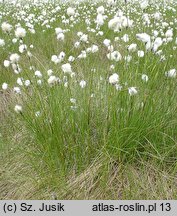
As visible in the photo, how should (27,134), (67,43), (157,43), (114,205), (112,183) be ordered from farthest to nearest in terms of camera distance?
(67,43), (27,134), (157,43), (112,183), (114,205)

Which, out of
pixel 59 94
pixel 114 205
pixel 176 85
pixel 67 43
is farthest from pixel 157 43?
pixel 67 43

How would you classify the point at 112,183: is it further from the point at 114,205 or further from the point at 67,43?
the point at 67,43

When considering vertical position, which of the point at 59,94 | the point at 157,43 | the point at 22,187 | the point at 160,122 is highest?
the point at 157,43

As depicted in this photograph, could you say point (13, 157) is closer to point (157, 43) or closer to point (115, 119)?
point (115, 119)

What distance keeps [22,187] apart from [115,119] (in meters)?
0.86

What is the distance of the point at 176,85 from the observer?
2611 millimetres

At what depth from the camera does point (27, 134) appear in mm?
2779

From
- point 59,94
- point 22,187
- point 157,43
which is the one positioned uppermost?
point 157,43

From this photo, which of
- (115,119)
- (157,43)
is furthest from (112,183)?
(157,43)

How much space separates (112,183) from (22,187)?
0.67 m

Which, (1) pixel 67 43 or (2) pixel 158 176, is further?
(1) pixel 67 43

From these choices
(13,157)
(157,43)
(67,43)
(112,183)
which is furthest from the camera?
(67,43)

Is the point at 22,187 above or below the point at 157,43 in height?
below

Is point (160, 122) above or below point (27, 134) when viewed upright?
above
